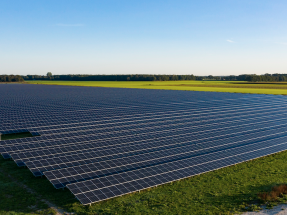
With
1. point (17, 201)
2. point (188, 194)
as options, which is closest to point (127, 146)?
point (188, 194)

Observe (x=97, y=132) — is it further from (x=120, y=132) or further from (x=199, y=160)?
(x=199, y=160)

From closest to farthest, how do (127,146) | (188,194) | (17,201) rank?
(17,201) → (188,194) → (127,146)

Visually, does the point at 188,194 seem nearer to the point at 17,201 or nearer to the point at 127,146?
the point at 127,146

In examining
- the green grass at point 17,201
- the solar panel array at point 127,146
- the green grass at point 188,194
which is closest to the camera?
the green grass at point 17,201

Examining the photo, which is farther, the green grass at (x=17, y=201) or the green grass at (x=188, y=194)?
the green grass at (x=188, y=194)

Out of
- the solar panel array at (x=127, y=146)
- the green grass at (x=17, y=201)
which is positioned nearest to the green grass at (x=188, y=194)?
the green grass at (x=17, y=201)

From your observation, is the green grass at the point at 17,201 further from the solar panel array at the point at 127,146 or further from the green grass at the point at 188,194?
the solar panel array at the point at 127,146

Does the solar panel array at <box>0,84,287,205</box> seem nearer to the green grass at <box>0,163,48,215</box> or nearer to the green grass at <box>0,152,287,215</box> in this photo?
the green grass at <box>0,152,287,215</box>

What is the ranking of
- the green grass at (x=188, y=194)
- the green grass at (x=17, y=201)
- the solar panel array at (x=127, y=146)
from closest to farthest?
1. the green grass at (x=17, y=201)
2. the green grass at (x=188, y=194)
3. the solar panel array at (x=127, y=146)
